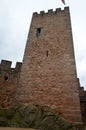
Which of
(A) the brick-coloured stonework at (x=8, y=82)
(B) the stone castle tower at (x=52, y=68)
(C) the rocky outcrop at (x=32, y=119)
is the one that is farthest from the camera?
(A) the brick-coloured stonework at (x=8, y=82)

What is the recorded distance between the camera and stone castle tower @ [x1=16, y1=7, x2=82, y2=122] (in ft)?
35.6

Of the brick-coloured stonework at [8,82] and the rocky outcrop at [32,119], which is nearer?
the rocky outcrop at [32,119]

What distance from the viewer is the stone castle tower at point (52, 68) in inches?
428

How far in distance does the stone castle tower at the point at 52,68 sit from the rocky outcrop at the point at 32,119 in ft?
1.86

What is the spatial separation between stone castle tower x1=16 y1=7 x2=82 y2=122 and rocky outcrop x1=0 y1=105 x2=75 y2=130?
567 mm

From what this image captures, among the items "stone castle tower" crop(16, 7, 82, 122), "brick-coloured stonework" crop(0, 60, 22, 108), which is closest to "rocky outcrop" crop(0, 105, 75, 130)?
"stone castle tower" crop(16, 7, 82, 122)

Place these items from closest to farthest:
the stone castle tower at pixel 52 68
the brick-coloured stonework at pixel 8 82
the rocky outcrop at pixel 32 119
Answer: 1. the rocky outcrop at pixel 32 119
2. the stone castle tower at pixel 52 68
3. the brick-coloured stonework at pixel 8 82

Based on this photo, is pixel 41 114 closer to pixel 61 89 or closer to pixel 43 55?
pixel 61 89

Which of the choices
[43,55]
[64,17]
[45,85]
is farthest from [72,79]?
[64,17]

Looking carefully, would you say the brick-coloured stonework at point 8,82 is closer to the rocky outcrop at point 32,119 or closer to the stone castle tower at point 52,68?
the stone castle tower at point 52,68

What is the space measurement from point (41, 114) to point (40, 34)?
17.8ft

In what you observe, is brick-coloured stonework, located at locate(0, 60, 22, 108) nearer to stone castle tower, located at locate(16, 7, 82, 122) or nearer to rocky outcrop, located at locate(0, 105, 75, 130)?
stone castle tower, located at locate(16, 7, 82, 122)

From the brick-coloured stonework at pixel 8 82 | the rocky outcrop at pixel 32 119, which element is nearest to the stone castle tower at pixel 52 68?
Answer: the rocky outcrop at pixel 32 119

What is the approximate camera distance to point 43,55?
12469 mm
